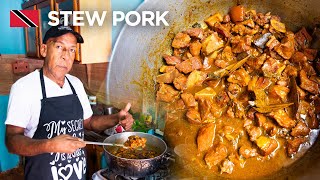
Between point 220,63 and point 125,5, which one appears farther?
point 220,63

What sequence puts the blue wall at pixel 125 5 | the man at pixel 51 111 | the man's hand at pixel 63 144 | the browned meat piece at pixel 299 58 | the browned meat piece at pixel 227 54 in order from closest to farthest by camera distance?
the man's hand at pixel 63 144 < the man at pixel 51 111 < the blue wall at pixel 125 5 < the browned meat piece at pixel 299 58 < the browned meat piece at pixel 227 54

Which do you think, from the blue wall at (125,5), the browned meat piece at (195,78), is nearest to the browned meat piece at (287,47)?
the browned meat piece at (195,78)

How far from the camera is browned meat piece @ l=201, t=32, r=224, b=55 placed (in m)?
1.19

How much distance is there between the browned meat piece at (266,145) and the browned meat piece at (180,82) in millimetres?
387

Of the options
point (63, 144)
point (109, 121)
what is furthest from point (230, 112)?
point (63, 144)

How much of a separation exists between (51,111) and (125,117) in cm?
28

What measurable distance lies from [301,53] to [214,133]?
A: 1.64 feet

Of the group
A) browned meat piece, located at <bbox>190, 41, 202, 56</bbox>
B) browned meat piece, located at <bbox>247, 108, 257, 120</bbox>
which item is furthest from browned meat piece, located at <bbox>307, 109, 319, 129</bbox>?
browned meat piece, located at <bbox>190, 41, 202, 56</bbox>

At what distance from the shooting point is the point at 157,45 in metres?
1.17

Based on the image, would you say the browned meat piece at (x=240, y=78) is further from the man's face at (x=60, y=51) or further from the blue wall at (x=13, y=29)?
the man's face at (x=60, y=51)

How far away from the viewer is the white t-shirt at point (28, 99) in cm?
86

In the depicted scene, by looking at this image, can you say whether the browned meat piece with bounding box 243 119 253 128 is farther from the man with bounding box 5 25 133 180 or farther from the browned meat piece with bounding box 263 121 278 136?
the man with bounding box 5 25 133 180

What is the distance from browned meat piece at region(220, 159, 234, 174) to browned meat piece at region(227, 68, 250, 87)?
333mm

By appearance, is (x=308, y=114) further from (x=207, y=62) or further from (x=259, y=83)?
(x=207, y=62)
